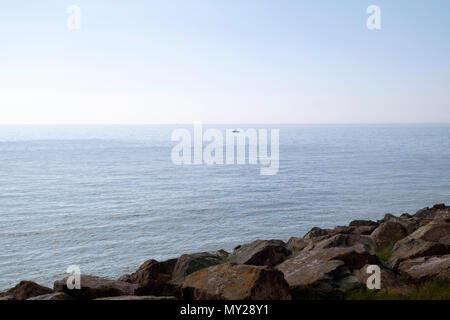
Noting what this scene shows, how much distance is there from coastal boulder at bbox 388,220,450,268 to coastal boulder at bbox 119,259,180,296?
5.80 meters

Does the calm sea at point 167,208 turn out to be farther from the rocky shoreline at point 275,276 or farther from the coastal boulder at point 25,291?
the rocky shoreline at point 275,276

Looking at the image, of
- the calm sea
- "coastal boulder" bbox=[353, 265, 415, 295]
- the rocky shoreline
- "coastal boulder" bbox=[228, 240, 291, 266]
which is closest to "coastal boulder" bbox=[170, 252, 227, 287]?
the rocky shoreline

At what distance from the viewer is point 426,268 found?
891 cm

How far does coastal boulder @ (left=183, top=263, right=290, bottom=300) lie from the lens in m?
7.49

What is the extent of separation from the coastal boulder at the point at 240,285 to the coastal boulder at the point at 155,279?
1587 mm

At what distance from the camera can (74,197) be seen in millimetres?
53062

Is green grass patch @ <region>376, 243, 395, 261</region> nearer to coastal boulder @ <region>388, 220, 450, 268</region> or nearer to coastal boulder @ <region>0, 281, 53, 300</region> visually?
coastal boulder @ <region>388, 220, 450, 268</region>

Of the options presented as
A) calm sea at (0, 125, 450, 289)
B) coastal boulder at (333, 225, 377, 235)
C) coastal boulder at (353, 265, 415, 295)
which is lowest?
calm sea at (0, 125, 450, 289)

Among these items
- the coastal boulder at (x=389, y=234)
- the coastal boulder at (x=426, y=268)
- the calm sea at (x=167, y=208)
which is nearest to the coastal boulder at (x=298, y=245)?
the coastal boulder at (x=389, y=234)

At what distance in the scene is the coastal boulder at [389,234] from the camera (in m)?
13.9

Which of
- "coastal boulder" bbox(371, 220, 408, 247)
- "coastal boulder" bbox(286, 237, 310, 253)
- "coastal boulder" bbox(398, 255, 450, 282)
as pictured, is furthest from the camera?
"coastal boulder" bbox(286, 237, 310, 253)
